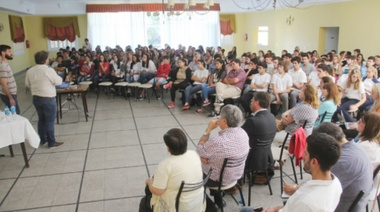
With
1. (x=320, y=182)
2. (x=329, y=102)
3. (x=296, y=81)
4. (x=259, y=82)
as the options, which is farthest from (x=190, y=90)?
(x=320, y=182)

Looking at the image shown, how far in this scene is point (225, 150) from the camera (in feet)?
8.42

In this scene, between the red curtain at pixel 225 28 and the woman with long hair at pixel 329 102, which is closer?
the woman with long hair at pixel 329 102

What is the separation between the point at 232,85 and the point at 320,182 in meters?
4.64

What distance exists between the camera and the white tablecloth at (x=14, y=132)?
12.0ft

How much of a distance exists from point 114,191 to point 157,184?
1.46 m

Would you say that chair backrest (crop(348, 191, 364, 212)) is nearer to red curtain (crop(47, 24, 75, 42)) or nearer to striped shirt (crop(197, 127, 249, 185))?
striped shirt (crop(197, 127, 249, 185))

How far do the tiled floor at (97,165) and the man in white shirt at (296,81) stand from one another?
1685 millimetres

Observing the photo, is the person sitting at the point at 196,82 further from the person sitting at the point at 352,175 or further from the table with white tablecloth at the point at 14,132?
the person sitting at the point at 352,175

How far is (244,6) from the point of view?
13.1 meters

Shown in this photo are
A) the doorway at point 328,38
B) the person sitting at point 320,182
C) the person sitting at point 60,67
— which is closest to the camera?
the person sitting at point 320,182

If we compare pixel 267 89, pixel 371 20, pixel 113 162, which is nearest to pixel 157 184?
pixel 113 162

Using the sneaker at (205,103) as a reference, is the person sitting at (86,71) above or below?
above

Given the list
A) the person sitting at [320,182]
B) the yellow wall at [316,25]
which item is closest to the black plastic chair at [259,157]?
the person sitting at [320,182]

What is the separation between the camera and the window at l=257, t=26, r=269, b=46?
14163 mm
